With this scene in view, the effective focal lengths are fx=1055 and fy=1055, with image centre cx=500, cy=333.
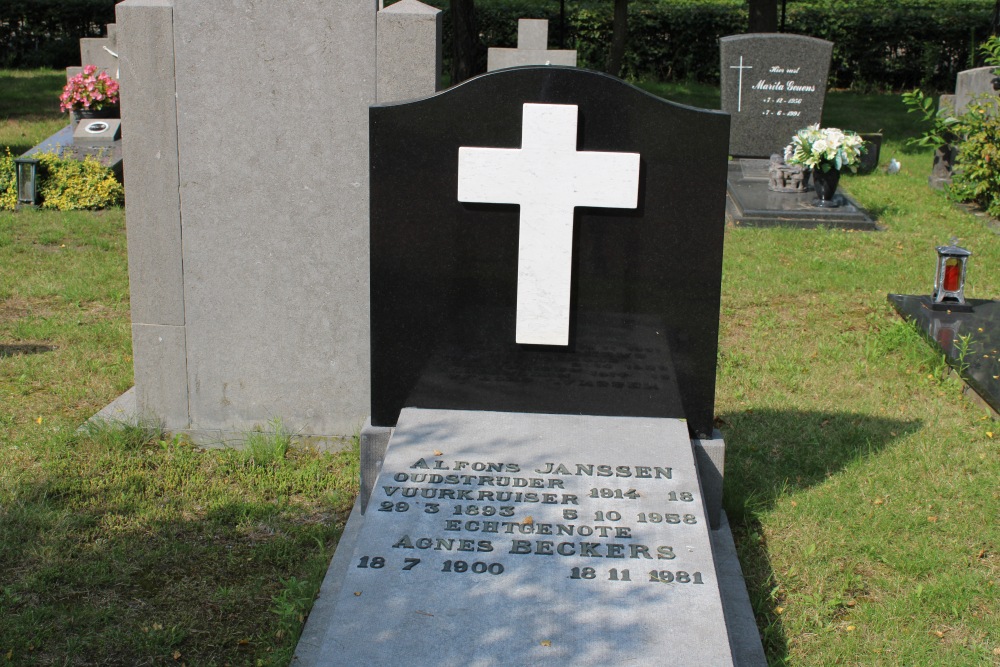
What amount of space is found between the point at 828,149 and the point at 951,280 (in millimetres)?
3299

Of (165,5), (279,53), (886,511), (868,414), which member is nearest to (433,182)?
(279,53)

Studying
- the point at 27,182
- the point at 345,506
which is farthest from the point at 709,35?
the point at 345,506

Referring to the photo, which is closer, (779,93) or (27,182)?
(27,182)

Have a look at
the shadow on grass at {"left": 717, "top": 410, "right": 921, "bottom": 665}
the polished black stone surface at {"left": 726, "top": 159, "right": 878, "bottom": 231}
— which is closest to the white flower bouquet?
the polished black stone surface at {"left": 726, "top": 159, "right": 878, "bottom": 231}

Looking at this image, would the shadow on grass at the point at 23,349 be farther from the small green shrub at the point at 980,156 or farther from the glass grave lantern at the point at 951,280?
the small green shrub at the point at 980,156

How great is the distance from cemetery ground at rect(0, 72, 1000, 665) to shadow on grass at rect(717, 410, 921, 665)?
1cm

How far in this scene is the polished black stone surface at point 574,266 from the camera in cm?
341

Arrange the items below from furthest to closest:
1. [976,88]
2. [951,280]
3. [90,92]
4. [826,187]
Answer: [90,92], [976,88], [826,187], [951,280]

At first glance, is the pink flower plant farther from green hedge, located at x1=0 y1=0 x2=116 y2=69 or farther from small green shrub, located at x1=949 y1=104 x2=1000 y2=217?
green hedge, located at x1=0 y1=0 x2=116 y2=69

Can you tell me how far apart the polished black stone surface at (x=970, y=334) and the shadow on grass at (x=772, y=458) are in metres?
0.50

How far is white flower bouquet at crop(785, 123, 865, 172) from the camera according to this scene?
9.54m

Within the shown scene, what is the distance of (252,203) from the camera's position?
4543 mm

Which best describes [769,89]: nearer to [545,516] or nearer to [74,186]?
[74,186]

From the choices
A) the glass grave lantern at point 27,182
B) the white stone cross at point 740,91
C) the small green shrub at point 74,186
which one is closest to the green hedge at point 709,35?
the white stone cross at point 740,91
